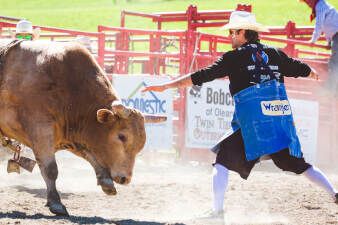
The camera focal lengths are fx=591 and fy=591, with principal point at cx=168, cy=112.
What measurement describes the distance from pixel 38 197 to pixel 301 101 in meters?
5.39

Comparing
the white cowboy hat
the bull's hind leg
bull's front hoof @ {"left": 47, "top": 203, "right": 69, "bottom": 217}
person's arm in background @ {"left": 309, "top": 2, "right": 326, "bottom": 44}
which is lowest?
bull's front hoof @ {"left": 47, "top": 203, "right": 69, "bottom": 217}

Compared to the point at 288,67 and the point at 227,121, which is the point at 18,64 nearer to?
the point at 288,67

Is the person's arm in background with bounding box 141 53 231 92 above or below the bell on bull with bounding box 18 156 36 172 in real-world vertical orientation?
above

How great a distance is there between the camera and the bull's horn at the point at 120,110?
4.79 meters

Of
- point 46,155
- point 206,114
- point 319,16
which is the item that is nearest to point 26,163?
point 46,155

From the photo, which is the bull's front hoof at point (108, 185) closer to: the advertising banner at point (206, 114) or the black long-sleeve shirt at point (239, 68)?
the black long-sleeve shirt at point (239, 68)

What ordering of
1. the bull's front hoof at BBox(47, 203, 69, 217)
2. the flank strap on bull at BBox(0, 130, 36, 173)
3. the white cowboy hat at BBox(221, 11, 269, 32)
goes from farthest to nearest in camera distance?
the flank strap on bull at BBox(0, 130, 36, 173), the bull's front hoof at BBox(47, 203, 69, 217), the white cowboy hat at BBox(221, 11, 269, 32)

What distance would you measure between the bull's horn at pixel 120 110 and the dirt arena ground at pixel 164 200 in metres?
0.85

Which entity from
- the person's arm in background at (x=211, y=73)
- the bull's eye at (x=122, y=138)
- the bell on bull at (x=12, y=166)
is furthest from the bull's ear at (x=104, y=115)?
the bell on bull at (x=12, y=166)

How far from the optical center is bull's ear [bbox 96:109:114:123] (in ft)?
15.7

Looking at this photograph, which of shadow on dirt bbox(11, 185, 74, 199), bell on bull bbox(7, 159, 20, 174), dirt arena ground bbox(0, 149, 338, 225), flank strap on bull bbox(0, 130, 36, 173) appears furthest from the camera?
shadow on dirt bbox(11, 185, 74, 199)

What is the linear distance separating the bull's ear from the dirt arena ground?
80 centimetres

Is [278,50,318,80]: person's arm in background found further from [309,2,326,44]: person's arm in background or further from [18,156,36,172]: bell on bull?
[309,2,326,44]: person's arm in background

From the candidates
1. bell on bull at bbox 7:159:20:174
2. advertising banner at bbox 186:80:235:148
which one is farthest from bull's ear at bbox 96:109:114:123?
advertising banner at bbox 186:80:235:148
